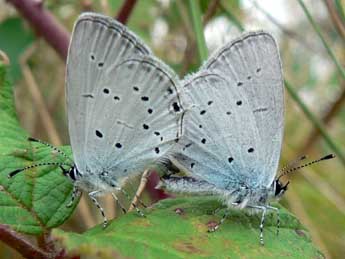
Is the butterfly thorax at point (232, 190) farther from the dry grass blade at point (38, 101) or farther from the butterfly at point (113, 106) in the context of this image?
the dry grass blade at point (38, 101)

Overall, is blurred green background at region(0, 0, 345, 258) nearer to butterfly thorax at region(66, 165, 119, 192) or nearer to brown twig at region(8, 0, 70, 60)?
brown twig at region(8, 0, 70, 60)

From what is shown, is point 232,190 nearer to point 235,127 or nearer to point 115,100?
point 235,127

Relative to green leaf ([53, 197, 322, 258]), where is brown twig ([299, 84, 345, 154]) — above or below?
above

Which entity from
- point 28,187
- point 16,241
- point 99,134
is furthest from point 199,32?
point 16,241

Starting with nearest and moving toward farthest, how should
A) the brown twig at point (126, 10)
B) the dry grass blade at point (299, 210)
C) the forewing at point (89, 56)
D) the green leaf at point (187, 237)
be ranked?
the green leaf at point (187, 237) → the forewing at point (89, 56) → the brown twig at point (126, 10) → the dry grass blade at point (299, 210)

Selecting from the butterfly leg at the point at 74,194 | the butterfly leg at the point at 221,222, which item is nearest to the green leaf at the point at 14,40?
the butterfly leg at the point at 74,194

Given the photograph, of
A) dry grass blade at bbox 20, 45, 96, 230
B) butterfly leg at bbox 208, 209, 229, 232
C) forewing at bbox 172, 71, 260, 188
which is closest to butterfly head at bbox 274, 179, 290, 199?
forewing at bbox 172, 71, 260, 188
